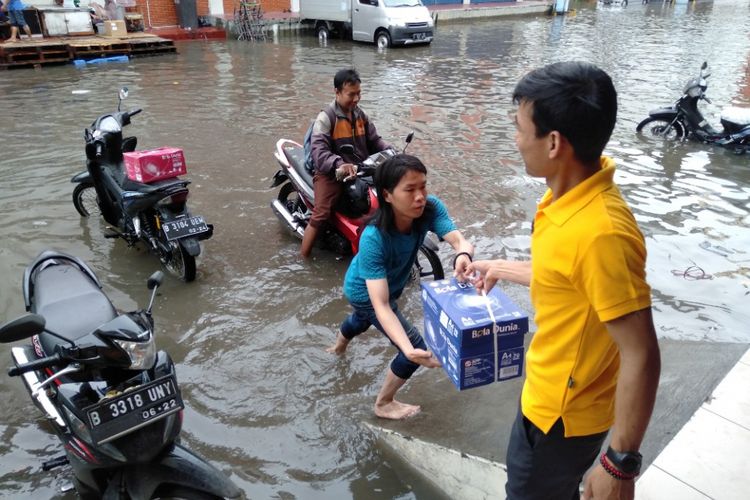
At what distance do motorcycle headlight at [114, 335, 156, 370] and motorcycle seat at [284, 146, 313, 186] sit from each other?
3.29 meters

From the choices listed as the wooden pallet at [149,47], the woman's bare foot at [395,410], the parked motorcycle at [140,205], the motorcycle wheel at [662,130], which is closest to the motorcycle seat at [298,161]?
the parked motorcycle at [140,205]

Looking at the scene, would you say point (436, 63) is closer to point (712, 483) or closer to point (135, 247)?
point (135, 247)

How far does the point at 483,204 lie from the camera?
671 cm

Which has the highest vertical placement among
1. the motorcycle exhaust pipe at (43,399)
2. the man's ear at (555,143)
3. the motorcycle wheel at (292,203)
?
the man's ear at (555,143)

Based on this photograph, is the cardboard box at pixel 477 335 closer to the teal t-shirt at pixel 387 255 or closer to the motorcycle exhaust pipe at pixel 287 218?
the teal t-shirt at pixel 387 255

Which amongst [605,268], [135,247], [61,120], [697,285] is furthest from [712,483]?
[61,120]

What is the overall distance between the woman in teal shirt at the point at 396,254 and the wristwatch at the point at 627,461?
115cm

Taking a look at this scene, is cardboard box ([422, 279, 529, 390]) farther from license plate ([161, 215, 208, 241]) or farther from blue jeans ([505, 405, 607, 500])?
license plate ([161, 215, 208, 241])

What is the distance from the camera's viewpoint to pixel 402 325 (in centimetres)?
326

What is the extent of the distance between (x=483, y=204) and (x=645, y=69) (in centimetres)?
1074

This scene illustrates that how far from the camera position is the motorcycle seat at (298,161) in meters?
5.61

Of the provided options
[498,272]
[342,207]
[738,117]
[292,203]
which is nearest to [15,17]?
[292,203]

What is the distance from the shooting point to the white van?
18.3 meters

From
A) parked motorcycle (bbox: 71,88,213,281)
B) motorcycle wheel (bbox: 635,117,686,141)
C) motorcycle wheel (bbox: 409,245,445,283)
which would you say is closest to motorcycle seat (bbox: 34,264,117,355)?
parked motorcycle (bbox: 71,88,213,281)
